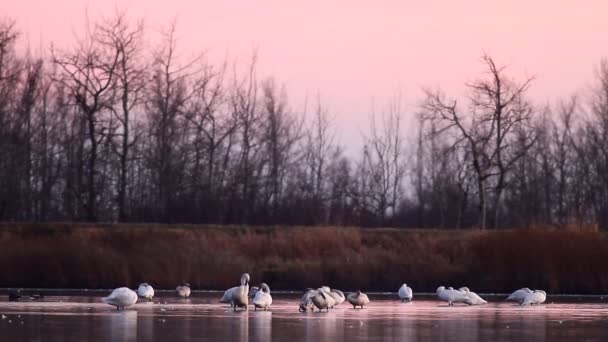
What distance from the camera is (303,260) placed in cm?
4322

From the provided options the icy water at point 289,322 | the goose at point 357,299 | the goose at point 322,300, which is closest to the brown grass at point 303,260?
the icy water at point 289,322

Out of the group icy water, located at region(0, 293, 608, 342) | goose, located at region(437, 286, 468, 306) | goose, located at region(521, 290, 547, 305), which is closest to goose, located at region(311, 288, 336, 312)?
icy water, located at region(0, 293, 608, 342)

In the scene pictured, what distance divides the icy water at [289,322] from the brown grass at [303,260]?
7.23 m

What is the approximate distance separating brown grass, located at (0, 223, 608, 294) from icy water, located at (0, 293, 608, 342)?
7.23 metres

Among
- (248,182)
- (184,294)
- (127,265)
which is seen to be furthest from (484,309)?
(248,182)

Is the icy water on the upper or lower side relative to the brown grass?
lower

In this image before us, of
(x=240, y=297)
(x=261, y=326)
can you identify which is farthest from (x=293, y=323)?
(x=240, y=297)

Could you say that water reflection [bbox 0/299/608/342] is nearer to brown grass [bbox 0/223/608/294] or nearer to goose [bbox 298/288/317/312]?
goose [bbox 298/288/317/312]

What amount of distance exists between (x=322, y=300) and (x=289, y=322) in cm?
431

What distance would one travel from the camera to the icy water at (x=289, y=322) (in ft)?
68.2

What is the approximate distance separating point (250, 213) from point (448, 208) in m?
16.6

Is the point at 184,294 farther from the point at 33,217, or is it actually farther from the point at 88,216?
the point at 33,217

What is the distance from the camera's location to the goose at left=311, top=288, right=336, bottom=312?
28794 mm

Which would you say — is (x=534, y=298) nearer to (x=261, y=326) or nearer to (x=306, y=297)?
(x=306, y=297)
